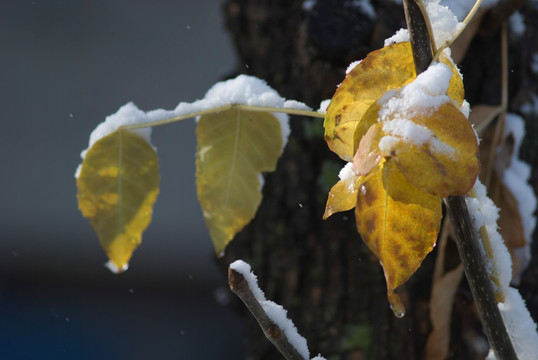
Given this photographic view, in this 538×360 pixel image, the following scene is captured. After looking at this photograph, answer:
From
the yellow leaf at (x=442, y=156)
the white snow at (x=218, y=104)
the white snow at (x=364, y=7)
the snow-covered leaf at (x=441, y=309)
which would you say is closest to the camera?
the yellow leaf at (x=442, y=156)

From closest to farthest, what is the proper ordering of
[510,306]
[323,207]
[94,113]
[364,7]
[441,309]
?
[510,306] < [441,309] < [364,7] < [323,207] < [94,113]

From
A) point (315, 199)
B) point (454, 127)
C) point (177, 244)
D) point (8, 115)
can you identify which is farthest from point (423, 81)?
point (8, 115)

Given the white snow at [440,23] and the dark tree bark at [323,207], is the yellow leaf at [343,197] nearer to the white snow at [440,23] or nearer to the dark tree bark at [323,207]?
the white snow at [440,23]

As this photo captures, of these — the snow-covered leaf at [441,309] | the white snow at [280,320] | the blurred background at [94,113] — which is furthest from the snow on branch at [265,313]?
the blurred background at [94,113]

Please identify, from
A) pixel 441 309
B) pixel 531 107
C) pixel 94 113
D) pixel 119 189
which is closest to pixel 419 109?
pixel 119 189

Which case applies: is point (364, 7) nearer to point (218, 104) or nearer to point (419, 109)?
point (218, 104)

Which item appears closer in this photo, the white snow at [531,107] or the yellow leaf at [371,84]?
the yellow leaf at [371,84]
